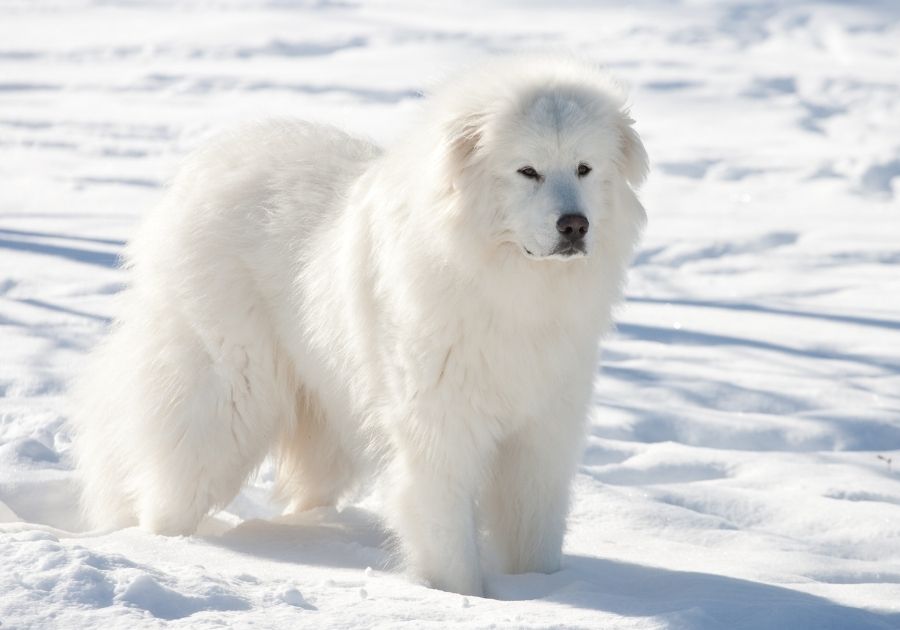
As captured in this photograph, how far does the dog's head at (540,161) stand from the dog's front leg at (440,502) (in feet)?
2.40

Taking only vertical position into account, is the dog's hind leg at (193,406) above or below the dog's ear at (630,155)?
below

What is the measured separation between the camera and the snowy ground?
395 cm

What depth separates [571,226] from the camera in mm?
4156

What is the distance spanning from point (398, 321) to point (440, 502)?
0.65 meters

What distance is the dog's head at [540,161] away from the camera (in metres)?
4.21

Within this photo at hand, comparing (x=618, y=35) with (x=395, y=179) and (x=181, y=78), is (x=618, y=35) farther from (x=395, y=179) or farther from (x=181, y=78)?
(x=395, y=179)

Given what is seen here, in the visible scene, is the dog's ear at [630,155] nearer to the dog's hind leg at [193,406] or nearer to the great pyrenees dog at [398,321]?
the great pyrenees dog at [398,321]

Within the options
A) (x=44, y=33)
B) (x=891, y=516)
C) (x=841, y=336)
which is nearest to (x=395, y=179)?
(x=891, y=516)

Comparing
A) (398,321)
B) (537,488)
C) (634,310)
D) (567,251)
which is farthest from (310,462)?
(634,310)

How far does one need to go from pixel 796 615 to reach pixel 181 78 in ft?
49.5

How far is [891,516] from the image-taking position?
18.0 ft

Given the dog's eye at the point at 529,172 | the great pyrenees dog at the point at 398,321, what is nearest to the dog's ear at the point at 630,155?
the great pyrenees dog at the point at 398,321

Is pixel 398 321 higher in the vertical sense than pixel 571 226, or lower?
lower

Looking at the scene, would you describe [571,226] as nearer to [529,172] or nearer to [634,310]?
[529,172]
